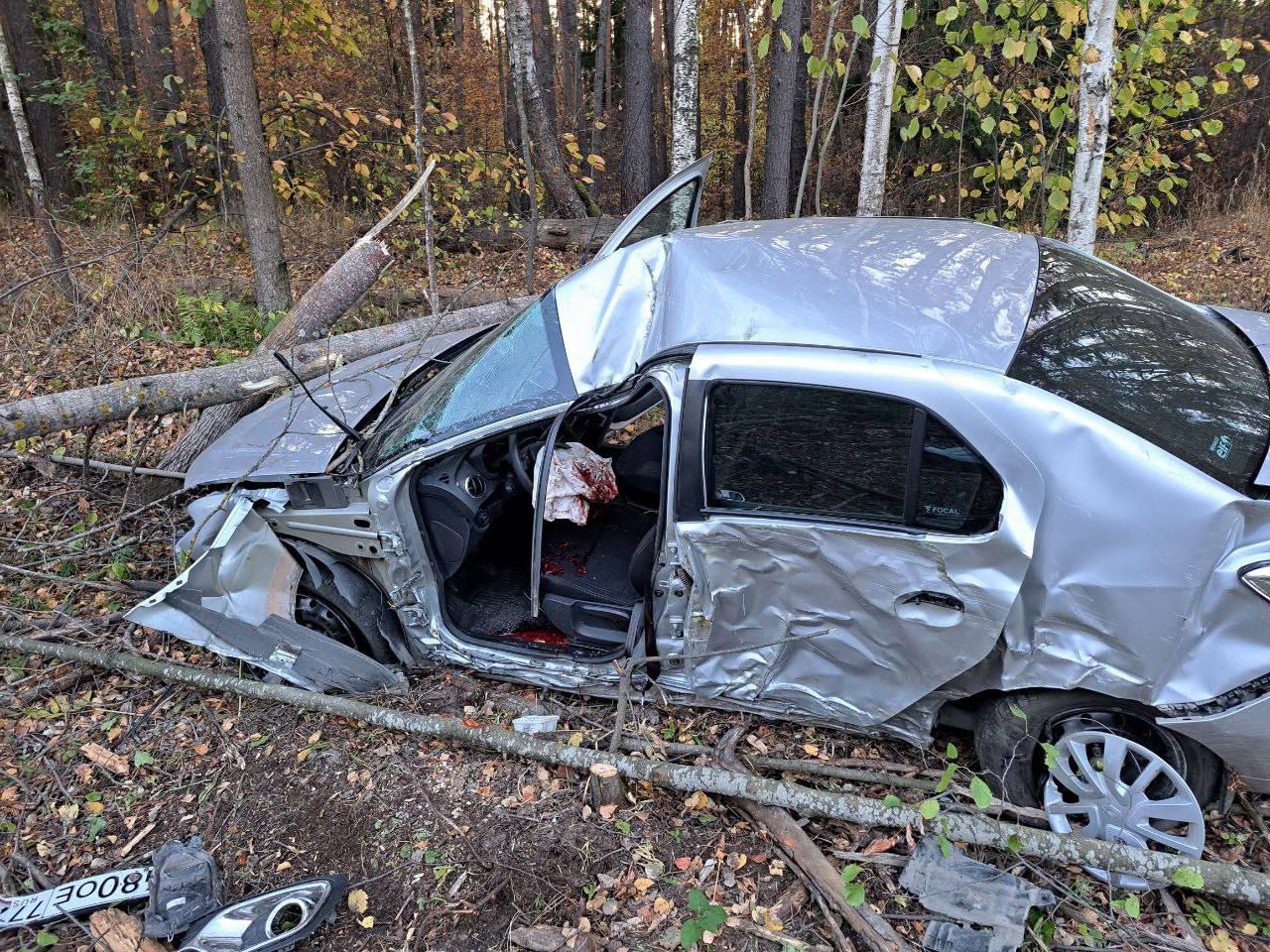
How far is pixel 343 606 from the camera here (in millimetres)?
3701

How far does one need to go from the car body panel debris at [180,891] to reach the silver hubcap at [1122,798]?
2.99 metres

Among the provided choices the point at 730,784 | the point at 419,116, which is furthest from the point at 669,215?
the point at 419,116

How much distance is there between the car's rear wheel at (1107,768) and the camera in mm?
2482

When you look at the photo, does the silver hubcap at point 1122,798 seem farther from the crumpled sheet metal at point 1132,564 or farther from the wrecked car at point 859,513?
the crumpled sheet metal at point 1132,564

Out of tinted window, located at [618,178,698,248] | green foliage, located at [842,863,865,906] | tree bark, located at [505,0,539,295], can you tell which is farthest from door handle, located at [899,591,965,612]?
tree bark, located at [505,0,539,295]

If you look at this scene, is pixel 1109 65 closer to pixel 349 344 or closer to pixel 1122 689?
pixel 1122 689

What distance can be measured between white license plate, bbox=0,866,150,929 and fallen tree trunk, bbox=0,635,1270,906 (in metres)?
0.87

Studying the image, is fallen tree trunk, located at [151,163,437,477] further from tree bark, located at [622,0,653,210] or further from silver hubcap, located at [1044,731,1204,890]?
tree bark, located at [622,0,653,210]

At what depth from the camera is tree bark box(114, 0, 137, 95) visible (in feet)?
47.2

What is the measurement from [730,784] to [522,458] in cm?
186

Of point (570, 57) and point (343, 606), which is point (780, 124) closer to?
point (343, 606)

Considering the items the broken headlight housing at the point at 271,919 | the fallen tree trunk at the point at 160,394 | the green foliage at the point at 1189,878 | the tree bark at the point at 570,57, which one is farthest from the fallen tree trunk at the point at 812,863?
the tree bark at the point at 570,57

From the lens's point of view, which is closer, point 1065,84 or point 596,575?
point 596,575

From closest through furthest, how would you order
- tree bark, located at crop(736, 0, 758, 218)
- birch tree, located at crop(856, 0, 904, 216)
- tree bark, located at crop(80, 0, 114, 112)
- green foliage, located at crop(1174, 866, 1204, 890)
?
1. green foliage, located at crop(1174, 866, 1204, 890)
2. birch tree, located at crop(856, 0, 904, 216)
3. tree bark, located at crop(736, 0, 758, 218)
4. tree bark, located at crop(80, 0, 114, 112)
